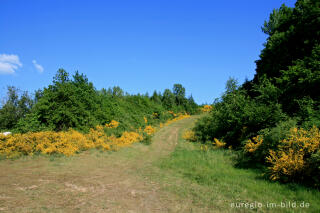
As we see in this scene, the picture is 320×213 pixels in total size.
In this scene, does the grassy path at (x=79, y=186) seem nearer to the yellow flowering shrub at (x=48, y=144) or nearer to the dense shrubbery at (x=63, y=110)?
the yellow flowering shrub at (x=48, y=144)

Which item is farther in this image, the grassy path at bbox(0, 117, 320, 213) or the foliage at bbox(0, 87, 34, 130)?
the foliage at bbox(0, 87, 34, 130)

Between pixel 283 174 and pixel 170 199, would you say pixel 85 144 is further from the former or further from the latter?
pixel 283 174

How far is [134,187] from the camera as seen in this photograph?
7.62 m

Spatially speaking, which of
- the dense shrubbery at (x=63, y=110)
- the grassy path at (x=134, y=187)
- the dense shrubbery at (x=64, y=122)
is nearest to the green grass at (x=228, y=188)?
the grassy path at (x=134, y=187)

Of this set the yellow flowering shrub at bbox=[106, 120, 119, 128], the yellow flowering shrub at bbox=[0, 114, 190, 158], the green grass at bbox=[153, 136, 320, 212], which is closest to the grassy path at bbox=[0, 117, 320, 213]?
the green grass at bbox=[153, 136, 320, 212]

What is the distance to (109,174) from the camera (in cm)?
955

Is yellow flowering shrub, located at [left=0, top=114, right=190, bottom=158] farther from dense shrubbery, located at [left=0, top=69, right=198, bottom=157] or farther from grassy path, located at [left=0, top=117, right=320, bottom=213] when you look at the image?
grassy path, located at [left=0, top=117, right=320, bottom=213]

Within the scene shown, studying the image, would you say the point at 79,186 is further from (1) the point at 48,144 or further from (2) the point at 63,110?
(2) the point at 63,110

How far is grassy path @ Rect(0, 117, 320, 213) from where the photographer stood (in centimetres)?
563

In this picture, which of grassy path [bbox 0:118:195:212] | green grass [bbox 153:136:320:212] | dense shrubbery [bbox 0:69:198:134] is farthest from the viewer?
dense shrubbery [bbox 0:69:198:134]

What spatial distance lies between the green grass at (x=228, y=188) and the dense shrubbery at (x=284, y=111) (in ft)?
3.02

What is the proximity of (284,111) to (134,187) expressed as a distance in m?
13.6

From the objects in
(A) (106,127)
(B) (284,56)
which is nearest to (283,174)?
(B) (284,56)

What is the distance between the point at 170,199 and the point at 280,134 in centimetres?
690
